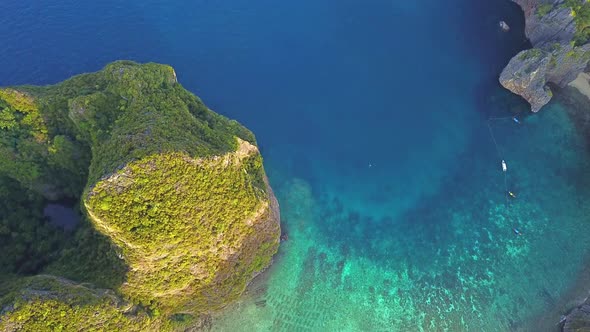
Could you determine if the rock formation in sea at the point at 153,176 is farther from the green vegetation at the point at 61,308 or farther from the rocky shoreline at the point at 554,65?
the rocky shoreline at the point at 554,65

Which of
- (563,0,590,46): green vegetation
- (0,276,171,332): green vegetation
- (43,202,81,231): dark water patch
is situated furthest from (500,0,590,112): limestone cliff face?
(43,202,81,231): dark water patch

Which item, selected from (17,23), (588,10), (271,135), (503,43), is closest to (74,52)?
(17,23)

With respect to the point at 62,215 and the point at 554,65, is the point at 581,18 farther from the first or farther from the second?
the point at 62,215

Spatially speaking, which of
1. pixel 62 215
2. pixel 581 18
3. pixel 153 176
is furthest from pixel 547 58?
pixel 62 215

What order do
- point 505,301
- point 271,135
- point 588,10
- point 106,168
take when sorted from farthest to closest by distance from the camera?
point 271,135, point 588,10, point 505,301, point 106,168

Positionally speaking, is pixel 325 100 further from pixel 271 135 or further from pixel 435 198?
pixel 435 198
